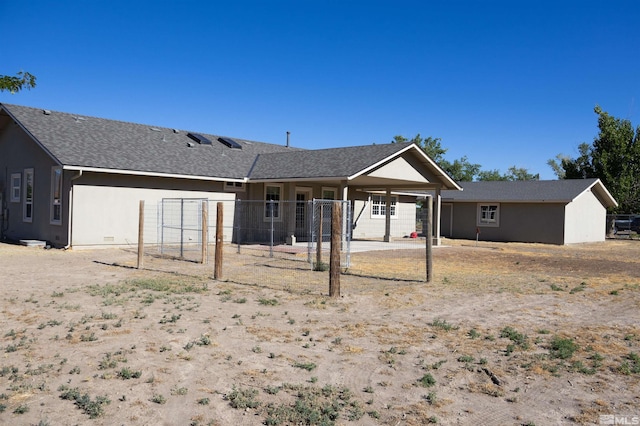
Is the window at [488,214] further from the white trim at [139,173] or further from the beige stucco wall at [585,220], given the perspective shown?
the white trim at [139,173]

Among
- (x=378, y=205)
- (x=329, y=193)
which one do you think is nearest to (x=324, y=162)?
(x=329, y=193)

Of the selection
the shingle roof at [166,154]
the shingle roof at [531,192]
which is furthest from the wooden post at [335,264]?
the shingle roof at [531,192]

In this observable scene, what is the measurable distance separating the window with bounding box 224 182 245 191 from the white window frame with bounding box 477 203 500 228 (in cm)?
1572

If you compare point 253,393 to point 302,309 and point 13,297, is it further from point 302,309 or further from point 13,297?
point 13,297

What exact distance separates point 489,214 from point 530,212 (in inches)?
97.8

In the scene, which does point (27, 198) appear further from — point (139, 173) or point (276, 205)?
point (276, 205)

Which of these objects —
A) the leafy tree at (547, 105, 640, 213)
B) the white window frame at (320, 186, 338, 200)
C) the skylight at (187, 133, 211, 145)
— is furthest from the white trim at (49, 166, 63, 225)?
the leafy tree at (547, 105, 640, 213)

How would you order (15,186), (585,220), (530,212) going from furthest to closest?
(585,220), (530,212), (15,186)

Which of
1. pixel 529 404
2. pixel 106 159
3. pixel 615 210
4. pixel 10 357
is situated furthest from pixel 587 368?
pixel 615 210

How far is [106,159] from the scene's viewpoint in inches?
720

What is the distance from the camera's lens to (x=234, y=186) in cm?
2244

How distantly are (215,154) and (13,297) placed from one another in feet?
48.9

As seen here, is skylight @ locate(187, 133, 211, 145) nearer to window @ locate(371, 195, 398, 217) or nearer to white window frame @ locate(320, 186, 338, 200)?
white window frame @ locate(320, 186, 338, 200)

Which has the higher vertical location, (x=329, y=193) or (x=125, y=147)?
(x=125, y=147)
